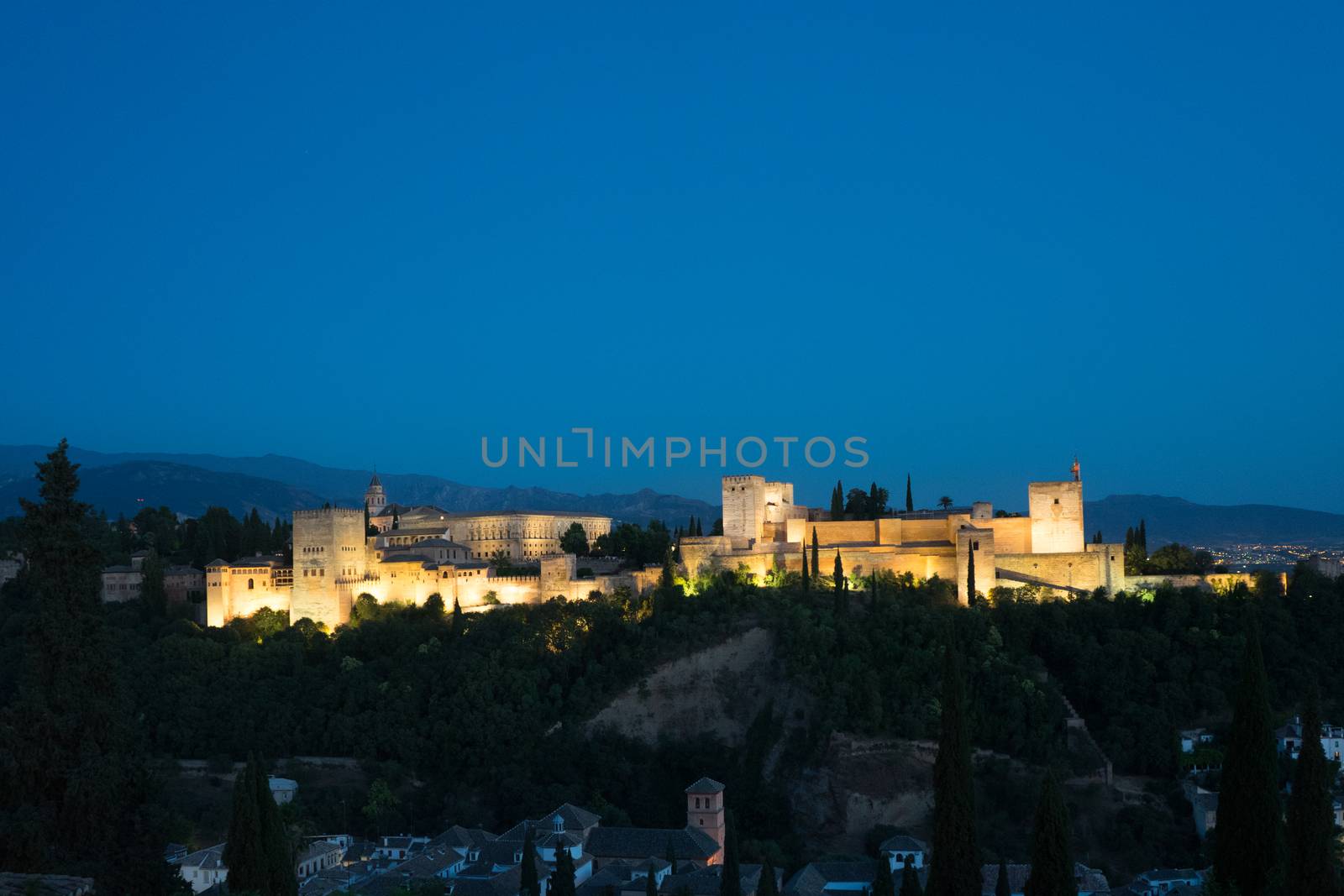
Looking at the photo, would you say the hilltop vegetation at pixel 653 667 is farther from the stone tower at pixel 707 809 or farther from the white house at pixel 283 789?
the stone tower at pixel 707 809

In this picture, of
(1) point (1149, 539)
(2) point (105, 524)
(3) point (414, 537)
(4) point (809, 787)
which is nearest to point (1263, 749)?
(4) point (809, 787)

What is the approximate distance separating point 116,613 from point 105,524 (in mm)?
13391

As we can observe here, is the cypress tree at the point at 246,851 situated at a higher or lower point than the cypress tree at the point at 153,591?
lower

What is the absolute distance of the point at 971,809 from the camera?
25.0 metres

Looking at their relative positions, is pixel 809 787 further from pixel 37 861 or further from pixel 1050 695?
pixel 37 861

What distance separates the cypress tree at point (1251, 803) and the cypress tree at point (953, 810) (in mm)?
4029

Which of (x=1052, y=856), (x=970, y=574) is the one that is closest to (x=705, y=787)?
(x=970, y=574)

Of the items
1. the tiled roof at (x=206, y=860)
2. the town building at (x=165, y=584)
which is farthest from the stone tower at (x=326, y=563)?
the tiled roof at (x=206, y=860)

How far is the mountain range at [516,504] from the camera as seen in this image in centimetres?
12575

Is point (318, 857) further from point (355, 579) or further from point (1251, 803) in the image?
point (1251, 803)

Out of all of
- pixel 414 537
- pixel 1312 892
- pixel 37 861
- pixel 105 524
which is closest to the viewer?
pixel 37 861

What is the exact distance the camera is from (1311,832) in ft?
64.4

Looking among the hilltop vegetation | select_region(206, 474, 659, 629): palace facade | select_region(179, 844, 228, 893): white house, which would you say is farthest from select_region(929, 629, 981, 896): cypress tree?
select_region(206, 474, 659, 629): palace facade

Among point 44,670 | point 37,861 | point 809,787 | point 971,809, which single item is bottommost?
point 809,787
